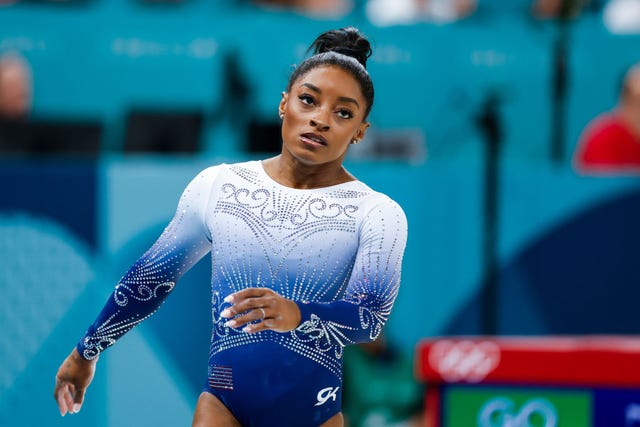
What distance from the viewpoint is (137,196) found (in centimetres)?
512

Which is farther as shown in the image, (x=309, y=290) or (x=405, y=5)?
(x=405, y=5)

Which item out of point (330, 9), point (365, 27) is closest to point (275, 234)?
point (365, 27)

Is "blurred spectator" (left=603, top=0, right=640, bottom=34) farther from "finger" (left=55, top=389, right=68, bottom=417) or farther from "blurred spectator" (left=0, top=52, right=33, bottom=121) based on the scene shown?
"finger" (left=55, top=389, right=68, bottom=417)

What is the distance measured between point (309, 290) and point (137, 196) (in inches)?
97.2

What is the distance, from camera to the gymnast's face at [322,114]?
2812mm

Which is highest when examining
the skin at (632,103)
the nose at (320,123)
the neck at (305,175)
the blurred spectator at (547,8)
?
the blurred spectator at (547,8)

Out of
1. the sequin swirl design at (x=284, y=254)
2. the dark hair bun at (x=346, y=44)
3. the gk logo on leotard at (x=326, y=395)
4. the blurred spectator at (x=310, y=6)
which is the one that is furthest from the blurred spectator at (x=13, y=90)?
the gk logo on leotard at (x=326, y=395)

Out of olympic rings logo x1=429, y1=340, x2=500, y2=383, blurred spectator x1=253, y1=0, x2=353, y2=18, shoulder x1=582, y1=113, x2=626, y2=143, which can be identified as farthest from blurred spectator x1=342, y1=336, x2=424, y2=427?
blurred spectator x1=253, y1=0, x2=353, y2=18

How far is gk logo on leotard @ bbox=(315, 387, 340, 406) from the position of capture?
283cm

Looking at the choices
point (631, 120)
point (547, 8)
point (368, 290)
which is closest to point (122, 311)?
point (368, 290)

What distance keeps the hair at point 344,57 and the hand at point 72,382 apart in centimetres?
101

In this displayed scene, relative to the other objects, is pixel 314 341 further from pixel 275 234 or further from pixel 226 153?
pixel 226 153

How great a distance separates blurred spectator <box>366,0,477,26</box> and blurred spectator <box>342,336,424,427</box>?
2.68 metres

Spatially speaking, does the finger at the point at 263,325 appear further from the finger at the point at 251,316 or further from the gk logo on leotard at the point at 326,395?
the gk logo on leotard at the point at 326,395
